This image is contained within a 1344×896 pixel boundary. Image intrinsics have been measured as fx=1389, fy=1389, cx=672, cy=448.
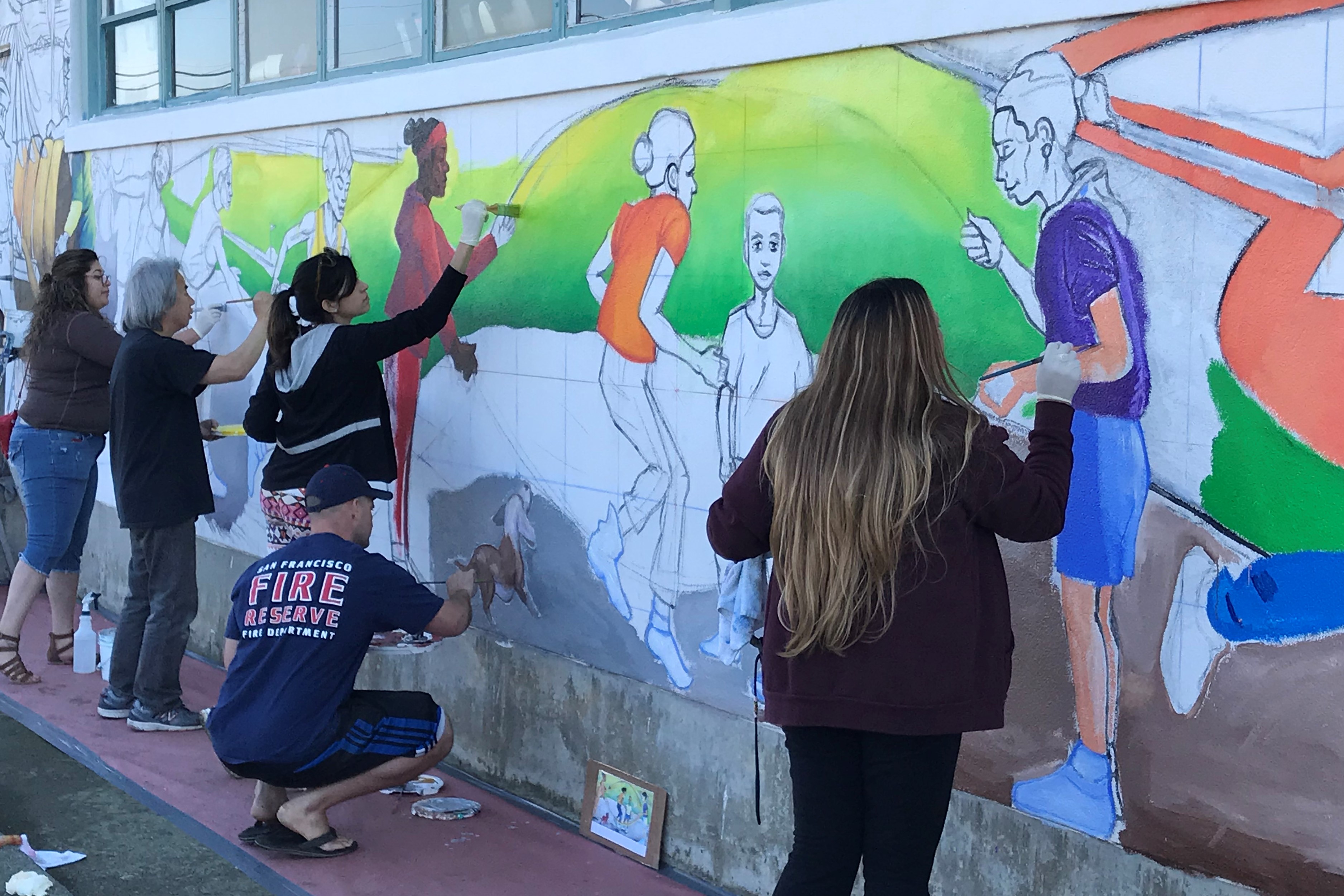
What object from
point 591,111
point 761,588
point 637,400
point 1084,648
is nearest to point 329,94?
point 591,111

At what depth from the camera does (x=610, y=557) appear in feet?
15.3

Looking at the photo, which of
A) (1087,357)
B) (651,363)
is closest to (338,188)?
(651,363)

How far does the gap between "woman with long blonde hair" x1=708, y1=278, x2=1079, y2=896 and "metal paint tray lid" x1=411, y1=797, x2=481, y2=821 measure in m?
2.32

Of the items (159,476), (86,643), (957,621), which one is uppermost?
(957,621)

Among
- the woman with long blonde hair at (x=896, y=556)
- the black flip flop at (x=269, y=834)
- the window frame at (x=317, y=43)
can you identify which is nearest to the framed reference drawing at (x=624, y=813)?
the black flip flop at (x=269, y=834)

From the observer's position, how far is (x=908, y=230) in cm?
360

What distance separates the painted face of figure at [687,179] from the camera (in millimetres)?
4242

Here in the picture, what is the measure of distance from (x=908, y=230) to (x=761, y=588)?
101 centimetres

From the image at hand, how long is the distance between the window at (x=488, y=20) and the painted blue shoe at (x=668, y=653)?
2.17 meters

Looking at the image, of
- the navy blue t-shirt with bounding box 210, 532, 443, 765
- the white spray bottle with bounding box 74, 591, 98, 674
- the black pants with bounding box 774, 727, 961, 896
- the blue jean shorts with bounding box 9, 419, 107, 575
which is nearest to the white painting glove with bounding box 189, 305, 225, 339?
the blue jean shorts with bounding box 9, 419, 107, 575

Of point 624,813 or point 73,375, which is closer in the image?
point 624,813

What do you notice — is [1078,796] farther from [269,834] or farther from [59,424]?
[59,424]

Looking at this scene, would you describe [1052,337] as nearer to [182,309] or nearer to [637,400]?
[637,400]

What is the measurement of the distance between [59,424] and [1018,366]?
4.78 meters
